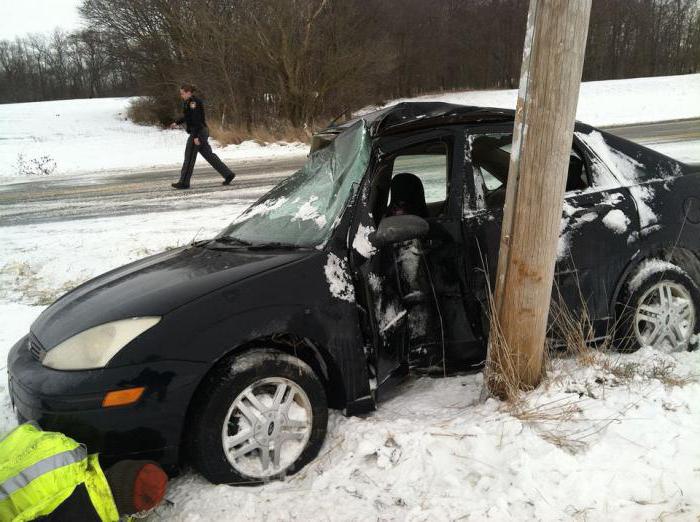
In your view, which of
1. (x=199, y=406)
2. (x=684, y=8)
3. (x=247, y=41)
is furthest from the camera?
(x=684, y=8)

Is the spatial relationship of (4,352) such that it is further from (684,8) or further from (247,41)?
(684,8)

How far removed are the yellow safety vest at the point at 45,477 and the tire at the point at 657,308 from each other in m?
2.95

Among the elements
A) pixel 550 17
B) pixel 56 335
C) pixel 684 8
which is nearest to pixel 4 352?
pixel 56 335

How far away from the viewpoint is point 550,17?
2.37m

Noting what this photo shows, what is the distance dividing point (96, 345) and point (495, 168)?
2447 mm

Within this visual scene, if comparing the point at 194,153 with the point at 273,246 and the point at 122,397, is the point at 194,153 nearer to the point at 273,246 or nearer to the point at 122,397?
the point at 273,246

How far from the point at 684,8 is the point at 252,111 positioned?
4416 cm

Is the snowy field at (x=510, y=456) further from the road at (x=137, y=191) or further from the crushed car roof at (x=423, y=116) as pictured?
the road at (x=137, y=191)

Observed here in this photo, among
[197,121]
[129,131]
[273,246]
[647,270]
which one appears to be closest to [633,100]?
[197,121]

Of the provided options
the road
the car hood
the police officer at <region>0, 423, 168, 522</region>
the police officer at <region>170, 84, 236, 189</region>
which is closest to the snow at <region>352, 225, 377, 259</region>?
the car hood

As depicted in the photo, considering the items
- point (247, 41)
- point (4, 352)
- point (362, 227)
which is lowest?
point (4, 352)

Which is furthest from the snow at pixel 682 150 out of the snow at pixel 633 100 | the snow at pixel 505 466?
the snow at pixel 505 466

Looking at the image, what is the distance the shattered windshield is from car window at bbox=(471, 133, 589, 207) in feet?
2.31

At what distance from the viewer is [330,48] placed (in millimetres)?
23641
